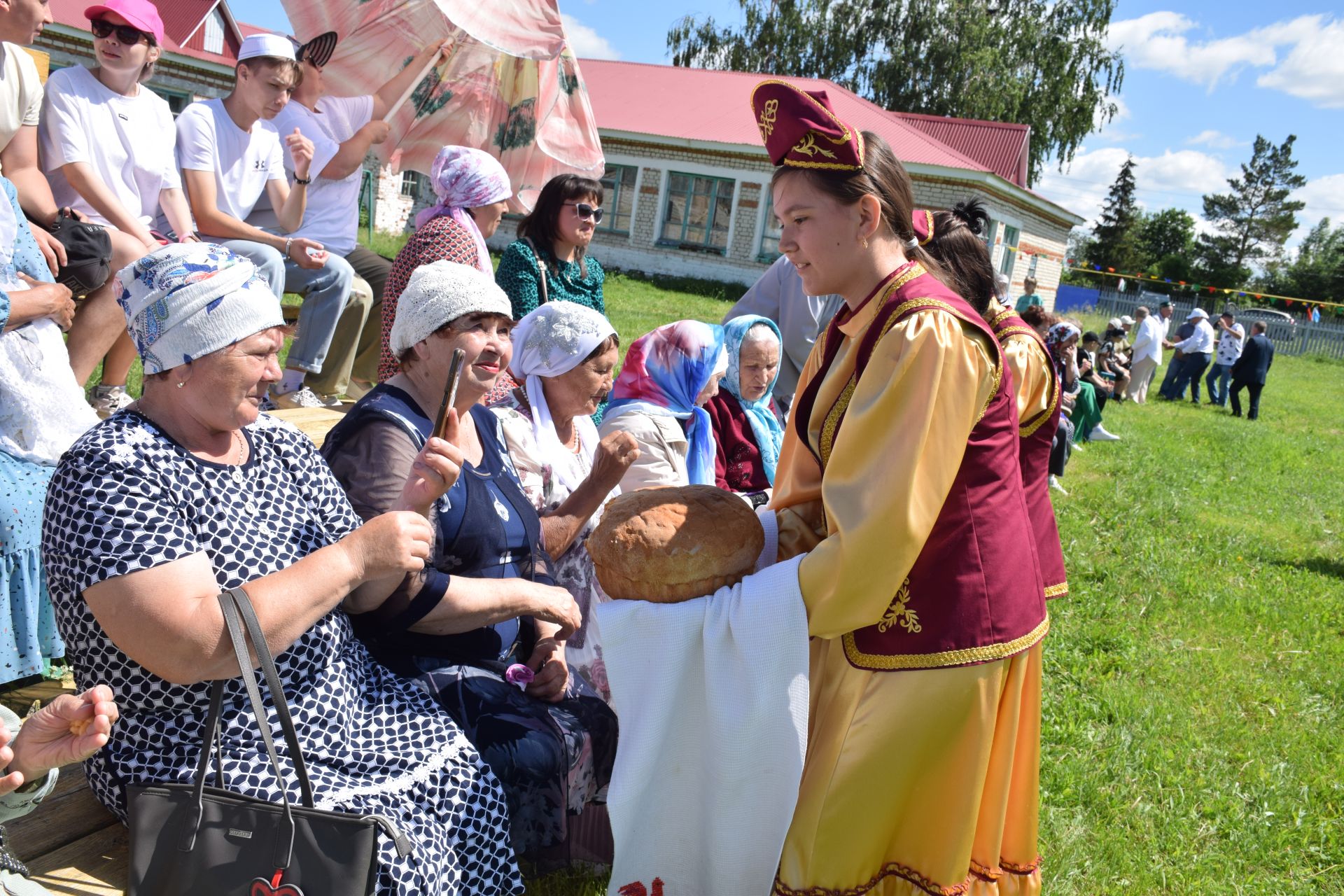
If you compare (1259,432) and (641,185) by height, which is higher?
(641,185)

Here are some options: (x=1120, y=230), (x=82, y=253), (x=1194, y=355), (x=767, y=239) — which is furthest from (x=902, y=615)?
(x=1120, y=230)

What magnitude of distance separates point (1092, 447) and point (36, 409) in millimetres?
12232

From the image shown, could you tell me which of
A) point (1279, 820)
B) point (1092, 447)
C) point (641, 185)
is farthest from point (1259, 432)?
point (641, 185)

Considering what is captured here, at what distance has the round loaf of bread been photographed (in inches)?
83.8

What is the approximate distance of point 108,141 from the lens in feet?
14.6

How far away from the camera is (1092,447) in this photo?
12773 mm

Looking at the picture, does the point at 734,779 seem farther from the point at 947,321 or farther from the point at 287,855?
the point at 947,321

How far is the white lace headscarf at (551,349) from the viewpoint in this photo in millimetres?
3445

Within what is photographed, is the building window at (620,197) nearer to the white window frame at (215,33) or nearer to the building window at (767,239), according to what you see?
the building window at (767,239)

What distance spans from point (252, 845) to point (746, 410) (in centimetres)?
334

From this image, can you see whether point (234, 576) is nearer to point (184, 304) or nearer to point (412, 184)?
point (184, 304)

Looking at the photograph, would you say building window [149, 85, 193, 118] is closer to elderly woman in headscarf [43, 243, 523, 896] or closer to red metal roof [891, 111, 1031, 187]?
red metal roof [891, 111, 1031, 187]

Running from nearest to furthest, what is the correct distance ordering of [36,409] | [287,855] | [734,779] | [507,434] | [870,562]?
1. [287,855]
2. [870,562]
3. [734,779]
4. [36,409]
5. [507,434]

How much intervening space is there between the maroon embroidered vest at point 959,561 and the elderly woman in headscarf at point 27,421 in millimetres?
2461
